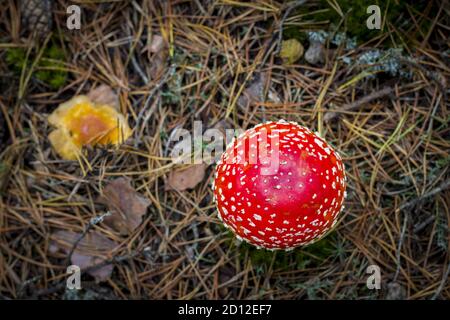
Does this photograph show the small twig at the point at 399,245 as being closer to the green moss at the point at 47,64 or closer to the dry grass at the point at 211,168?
the dry grass at the point at 211,168

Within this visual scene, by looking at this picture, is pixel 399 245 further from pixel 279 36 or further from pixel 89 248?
pixel 89 248

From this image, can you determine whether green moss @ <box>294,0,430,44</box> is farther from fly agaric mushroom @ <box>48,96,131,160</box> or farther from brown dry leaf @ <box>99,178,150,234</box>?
brown dry leaf @ <box>99,178,150,234</box>

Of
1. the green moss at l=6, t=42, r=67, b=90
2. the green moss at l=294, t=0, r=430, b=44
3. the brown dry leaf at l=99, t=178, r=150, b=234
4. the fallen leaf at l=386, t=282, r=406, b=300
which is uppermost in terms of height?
the green moss at l=294, t=0, r=430, b=44

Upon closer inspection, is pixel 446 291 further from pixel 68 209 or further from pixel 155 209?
pixel 68 209

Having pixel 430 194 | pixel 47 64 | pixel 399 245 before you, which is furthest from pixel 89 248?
pixel 430 194

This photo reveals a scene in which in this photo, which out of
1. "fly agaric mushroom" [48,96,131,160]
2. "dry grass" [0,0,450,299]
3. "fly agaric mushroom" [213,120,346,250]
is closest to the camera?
"fly agaric mushroom" [213,120,346,250]

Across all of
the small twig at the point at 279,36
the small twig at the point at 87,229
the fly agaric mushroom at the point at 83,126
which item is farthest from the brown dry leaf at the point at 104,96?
the small twig at the point at 279,36

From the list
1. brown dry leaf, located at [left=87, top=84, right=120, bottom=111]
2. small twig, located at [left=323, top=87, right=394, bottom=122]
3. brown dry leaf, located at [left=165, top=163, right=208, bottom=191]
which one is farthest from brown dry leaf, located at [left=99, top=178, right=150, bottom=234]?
small twig, located at [left=323, top=87, right=394, bottom=122]
